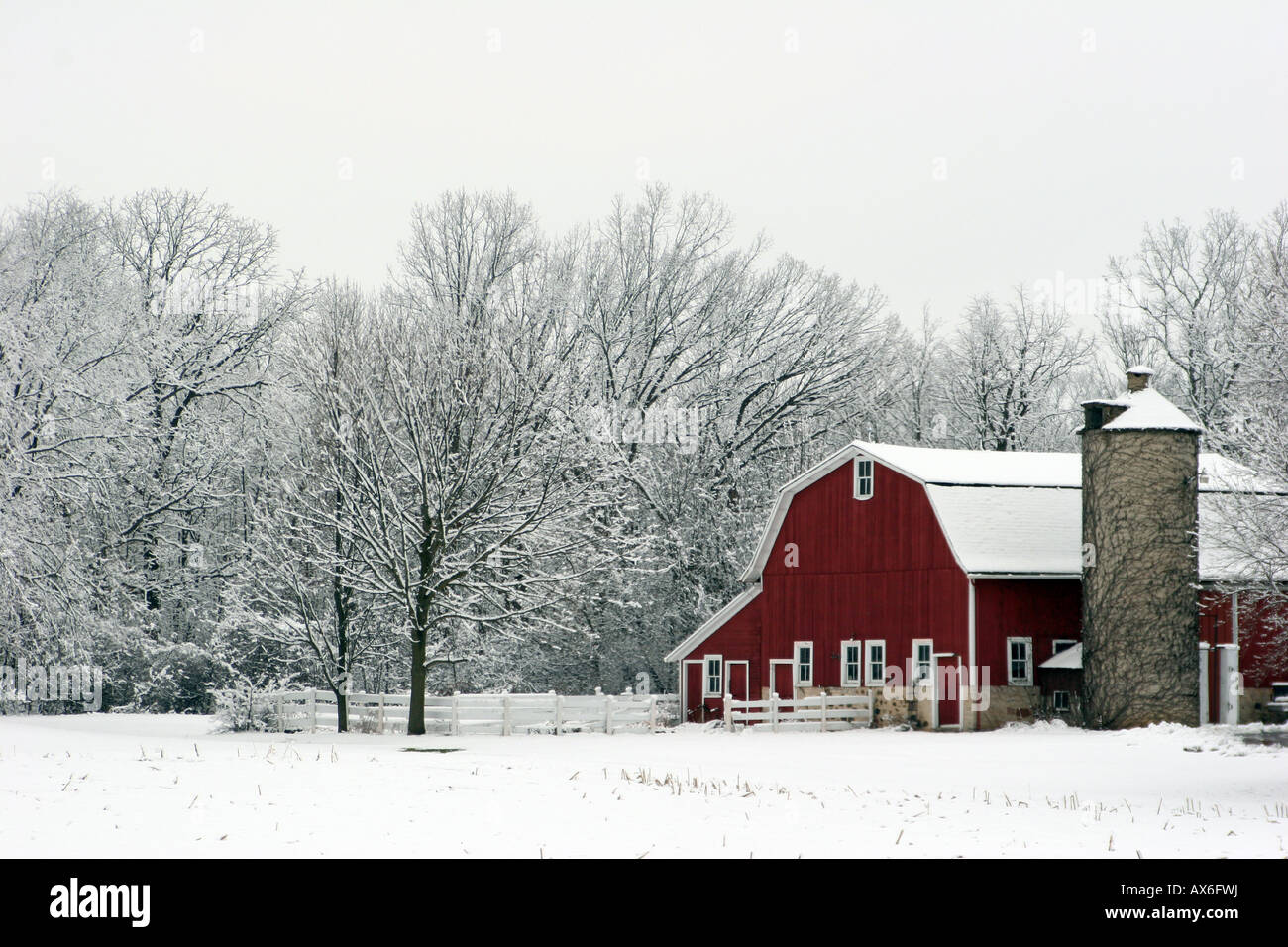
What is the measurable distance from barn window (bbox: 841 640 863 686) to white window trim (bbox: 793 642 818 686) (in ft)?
3.29

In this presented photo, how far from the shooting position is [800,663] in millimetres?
37750

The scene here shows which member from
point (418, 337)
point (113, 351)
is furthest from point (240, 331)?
point (418, 337)

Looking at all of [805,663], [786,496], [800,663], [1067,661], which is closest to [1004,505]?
[1067,661]

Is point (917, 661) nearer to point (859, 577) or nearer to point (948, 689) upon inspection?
point (948, 689)

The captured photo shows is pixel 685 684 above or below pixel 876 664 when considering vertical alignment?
below

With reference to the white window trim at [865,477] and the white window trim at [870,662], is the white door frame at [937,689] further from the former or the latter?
the white window trim at [865,477]

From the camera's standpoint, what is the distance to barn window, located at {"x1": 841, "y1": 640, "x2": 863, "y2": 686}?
3612 centimetres

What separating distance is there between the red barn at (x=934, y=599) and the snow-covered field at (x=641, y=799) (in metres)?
5.32

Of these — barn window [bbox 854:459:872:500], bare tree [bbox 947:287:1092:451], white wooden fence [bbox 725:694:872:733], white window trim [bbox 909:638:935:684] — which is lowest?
white wooden fence [bbox 725:694:872:733]

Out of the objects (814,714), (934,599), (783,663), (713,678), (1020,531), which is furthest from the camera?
(713,678)

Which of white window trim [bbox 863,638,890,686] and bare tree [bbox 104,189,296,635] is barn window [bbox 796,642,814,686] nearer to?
white window trim [bbox 863,638,890,686]

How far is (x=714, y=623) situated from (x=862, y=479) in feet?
20.3

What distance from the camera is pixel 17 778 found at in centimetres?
1666

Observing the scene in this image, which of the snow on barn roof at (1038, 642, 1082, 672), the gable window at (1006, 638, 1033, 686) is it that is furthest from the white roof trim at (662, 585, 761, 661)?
the snow on barn roof at (1038, 642, 1082, 672)
